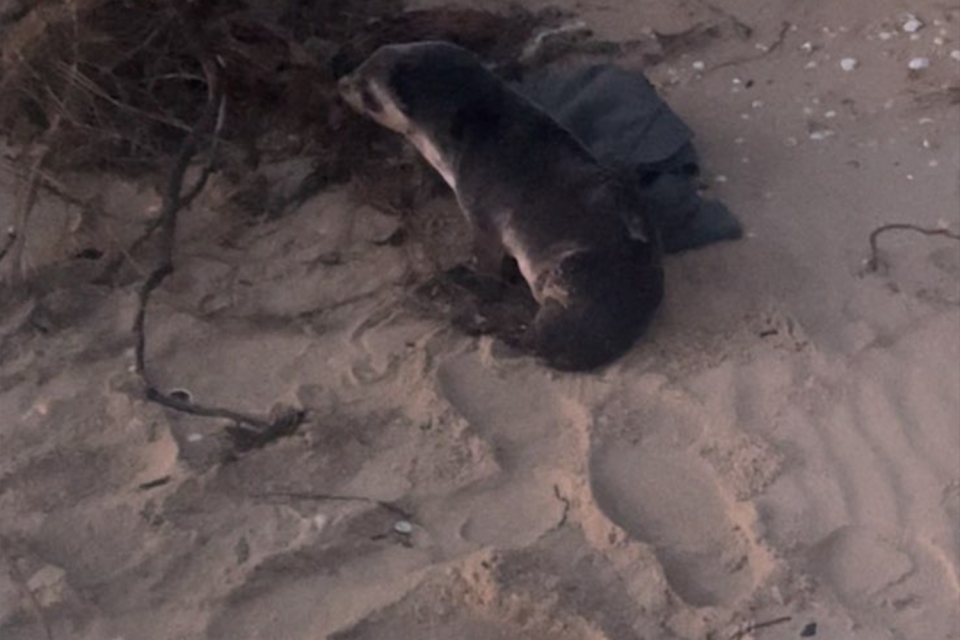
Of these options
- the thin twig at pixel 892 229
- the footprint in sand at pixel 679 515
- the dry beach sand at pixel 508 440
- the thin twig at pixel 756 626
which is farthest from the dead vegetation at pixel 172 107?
the thin twig at pixel 756 626

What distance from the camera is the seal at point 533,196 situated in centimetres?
423

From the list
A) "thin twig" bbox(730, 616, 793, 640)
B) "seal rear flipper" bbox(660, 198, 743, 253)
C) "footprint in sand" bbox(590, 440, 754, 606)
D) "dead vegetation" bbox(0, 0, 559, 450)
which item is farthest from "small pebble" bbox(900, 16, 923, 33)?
"thin twig" bbox(730, 616, 793, 640)

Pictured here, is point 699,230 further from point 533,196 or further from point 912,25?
point 912,25

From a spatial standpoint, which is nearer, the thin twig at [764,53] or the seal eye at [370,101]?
the seal eye at [370,101]

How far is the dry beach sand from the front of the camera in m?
3.74

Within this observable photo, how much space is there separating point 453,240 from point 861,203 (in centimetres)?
129

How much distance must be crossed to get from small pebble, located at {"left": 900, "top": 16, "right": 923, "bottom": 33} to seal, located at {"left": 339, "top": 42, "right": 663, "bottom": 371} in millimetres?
1651

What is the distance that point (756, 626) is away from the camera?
145 inches

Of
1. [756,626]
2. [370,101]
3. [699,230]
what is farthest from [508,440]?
[370,101]

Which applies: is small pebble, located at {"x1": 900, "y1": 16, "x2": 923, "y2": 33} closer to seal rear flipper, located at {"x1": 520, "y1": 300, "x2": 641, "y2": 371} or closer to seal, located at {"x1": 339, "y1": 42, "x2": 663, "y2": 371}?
seal, located at {"x1": 339, "y1": 42, "x2": 663, "y2": 371}

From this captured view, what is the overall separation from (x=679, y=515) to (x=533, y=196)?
1.04 meters

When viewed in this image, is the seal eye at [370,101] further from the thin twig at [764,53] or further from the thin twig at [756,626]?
the thin twig at [756,626]

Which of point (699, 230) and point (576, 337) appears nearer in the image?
point (576, 337)

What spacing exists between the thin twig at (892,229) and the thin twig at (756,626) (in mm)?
1307
